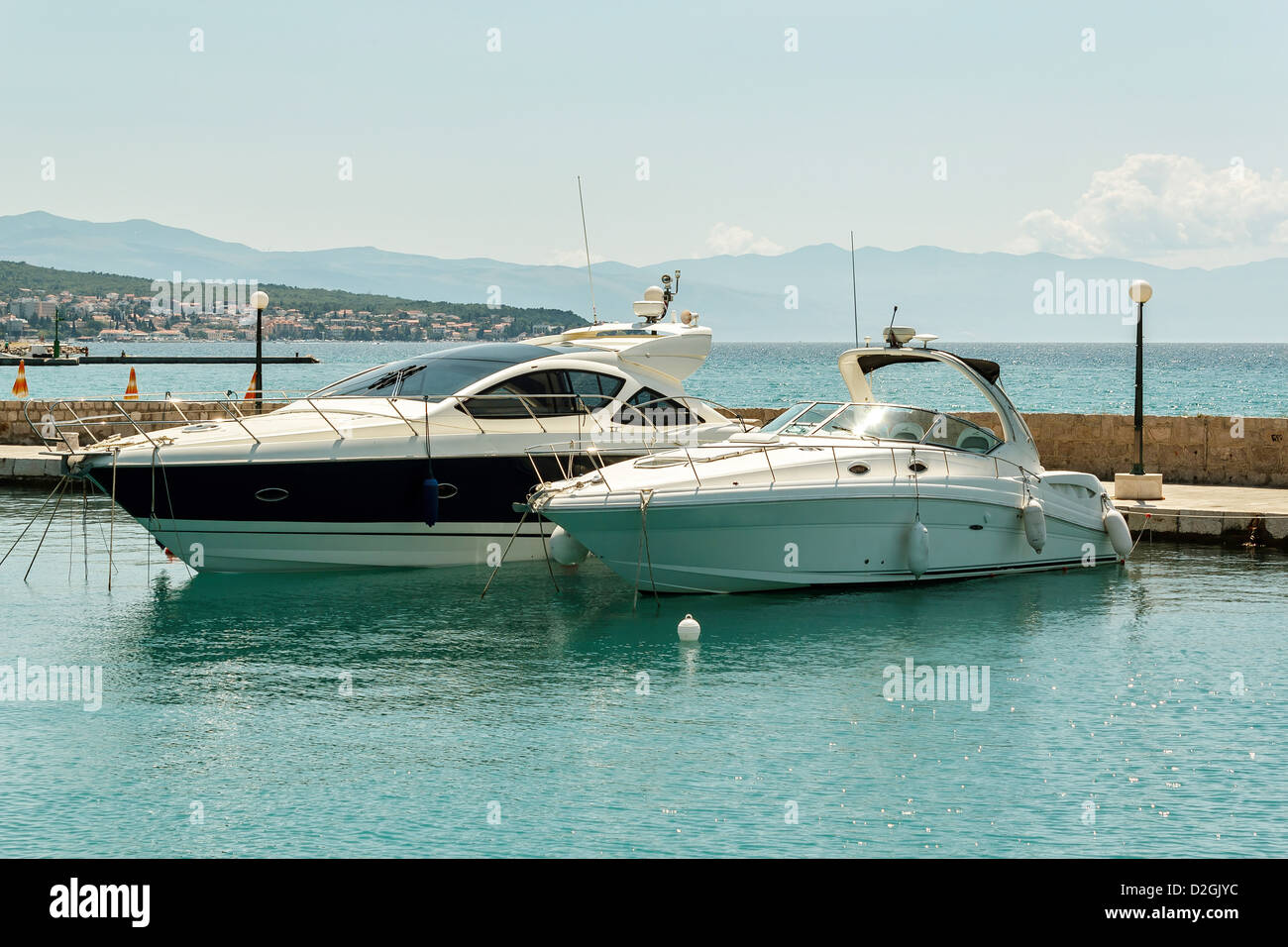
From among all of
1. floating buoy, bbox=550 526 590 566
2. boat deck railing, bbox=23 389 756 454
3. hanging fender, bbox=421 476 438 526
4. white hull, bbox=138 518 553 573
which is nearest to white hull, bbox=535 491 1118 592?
floating buoy, bbox=550 526 590 566

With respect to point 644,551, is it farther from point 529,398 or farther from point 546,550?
point 529,398

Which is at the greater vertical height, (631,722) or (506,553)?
(506,553)

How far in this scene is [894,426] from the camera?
13.6 metres

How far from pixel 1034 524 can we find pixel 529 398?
5.46 metres

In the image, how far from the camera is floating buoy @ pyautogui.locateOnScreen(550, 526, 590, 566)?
42.2 feet

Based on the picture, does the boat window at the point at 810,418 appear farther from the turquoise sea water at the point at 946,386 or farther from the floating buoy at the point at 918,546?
the turquoise sea water at the point at 946,386

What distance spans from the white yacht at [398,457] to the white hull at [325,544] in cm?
1

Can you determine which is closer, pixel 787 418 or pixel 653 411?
pixel 787 418

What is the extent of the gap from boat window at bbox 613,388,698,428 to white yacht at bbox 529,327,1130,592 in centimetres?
148

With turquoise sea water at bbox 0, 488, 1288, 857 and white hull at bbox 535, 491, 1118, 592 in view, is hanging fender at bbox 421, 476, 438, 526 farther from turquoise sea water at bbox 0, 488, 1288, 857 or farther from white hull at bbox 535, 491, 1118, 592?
white hull at bbox 535, 491, 1118, 592

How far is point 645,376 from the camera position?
15.5 metres

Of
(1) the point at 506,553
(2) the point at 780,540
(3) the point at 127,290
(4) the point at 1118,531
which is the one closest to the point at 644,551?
(2) the point at 780,540

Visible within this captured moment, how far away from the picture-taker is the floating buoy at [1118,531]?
14500 mm

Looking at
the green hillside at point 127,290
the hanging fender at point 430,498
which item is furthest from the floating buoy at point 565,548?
the green hillside at point 127,290
